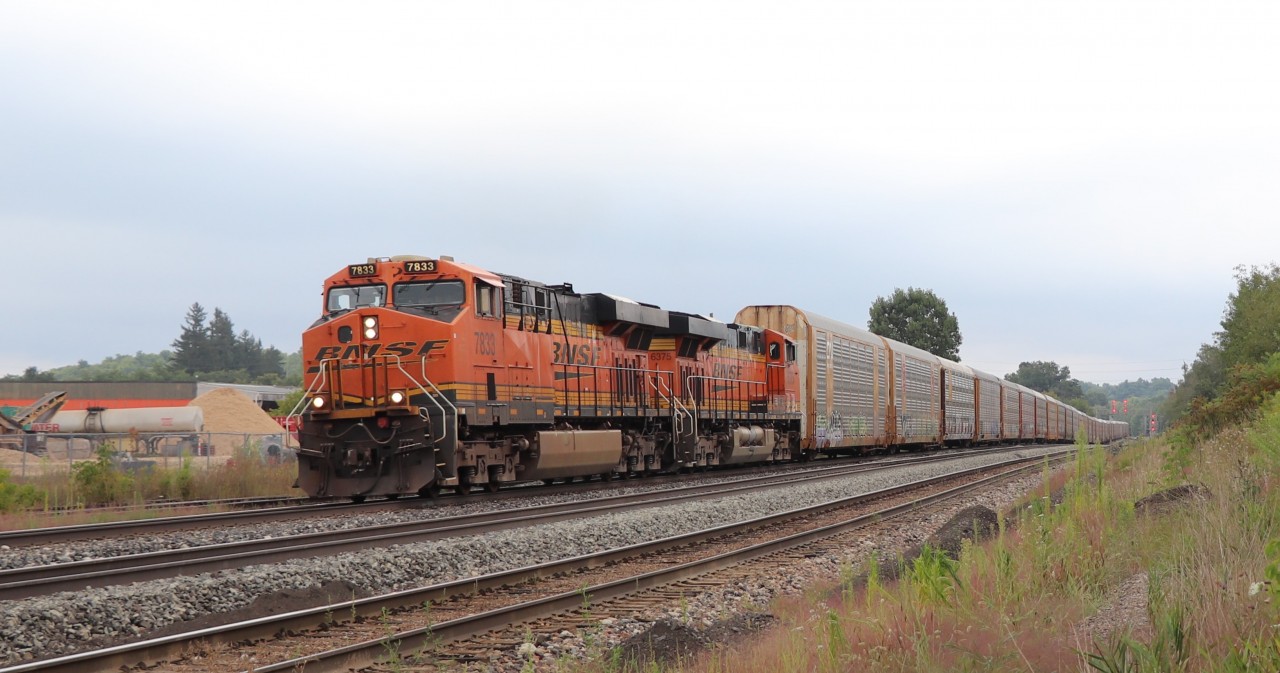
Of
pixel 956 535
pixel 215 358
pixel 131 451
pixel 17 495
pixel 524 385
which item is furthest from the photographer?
pixel 215 358

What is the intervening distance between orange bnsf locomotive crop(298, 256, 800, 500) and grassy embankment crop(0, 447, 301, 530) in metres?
3.02

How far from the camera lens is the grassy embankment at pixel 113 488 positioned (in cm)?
1539

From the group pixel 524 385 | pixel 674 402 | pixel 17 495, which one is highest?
pixel 524 385

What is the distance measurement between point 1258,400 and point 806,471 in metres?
9.78

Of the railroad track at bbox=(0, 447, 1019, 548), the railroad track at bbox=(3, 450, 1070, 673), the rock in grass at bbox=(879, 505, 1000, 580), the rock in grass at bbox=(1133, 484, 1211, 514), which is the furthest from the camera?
the railroad track at bbox=(0, 447, 1019, 548)

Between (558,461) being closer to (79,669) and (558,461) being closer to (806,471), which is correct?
(806,471)

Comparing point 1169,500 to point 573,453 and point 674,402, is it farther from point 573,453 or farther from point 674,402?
point 674,402

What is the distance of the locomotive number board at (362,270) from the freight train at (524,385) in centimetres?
2

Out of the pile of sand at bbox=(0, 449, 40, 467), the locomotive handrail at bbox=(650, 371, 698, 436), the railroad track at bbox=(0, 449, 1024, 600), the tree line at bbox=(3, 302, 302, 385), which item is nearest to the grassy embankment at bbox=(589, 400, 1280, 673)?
the railroad track at bbox=(0, 449, 1024, 600)

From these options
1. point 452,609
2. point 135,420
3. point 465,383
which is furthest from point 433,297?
point 135,420

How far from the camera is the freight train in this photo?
16141 millimetres

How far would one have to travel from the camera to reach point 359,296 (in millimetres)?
17234

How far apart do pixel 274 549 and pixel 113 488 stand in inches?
358

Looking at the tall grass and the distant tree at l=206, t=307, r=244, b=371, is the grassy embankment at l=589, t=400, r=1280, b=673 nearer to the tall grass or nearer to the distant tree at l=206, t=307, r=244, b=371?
the tall grass
